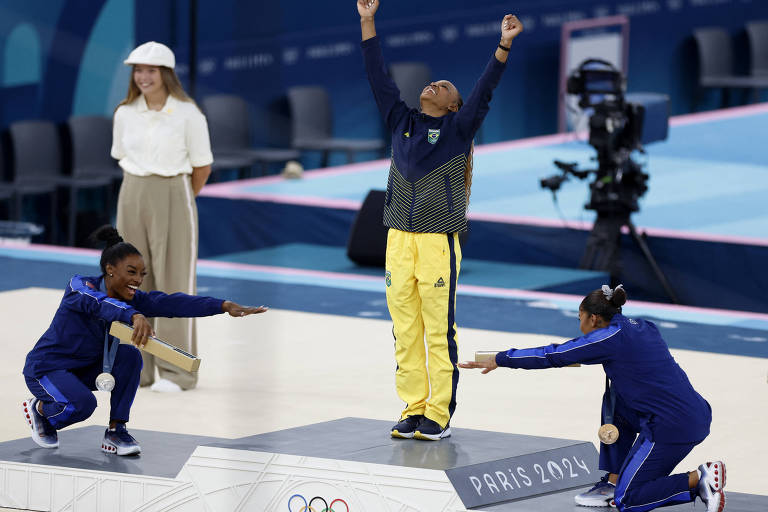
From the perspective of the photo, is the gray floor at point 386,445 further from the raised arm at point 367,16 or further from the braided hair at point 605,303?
the raised arm at point 367,16

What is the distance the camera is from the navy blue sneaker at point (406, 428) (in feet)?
16.4

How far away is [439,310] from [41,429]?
4.48ft

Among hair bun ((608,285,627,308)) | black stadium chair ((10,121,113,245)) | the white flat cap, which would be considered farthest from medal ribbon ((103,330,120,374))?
black stadium chair ((10,121,113,245))

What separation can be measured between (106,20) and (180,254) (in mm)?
6104

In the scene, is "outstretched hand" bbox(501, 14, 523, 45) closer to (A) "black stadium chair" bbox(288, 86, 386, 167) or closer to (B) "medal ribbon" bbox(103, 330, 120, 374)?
(B) "medal ribbon" bbox(103, 330, 120, 374)

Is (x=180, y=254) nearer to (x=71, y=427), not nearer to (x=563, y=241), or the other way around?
(x=71, y=427)

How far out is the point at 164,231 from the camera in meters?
6.48

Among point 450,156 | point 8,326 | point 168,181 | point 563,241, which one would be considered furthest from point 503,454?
point 563,241

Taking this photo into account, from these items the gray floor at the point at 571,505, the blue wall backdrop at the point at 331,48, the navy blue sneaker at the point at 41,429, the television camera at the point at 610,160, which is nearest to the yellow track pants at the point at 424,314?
the gray floor at the point at 571,505

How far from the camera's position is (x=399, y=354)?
5.05m

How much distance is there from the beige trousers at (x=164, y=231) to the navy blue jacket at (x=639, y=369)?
2.21m

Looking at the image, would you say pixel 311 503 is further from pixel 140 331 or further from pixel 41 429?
pixel 41 429

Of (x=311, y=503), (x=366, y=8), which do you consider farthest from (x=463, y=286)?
(x=311, y=503)

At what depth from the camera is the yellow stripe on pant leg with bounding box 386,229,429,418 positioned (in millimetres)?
4996
